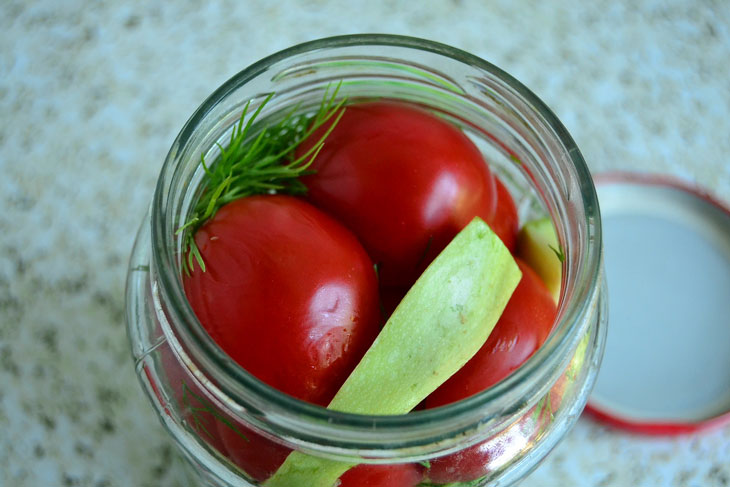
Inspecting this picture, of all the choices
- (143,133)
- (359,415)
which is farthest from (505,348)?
(143,133)

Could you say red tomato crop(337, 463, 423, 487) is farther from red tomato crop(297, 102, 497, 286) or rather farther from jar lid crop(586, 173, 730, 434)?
jar lid crop(586, 173, 730, 434)

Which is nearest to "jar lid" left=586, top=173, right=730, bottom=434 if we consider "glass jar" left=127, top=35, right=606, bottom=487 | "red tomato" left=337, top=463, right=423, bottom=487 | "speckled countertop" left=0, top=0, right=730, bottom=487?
"speckled countertop" left=0, top=0, right=730, bottom=487

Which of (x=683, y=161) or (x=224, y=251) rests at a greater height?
(x=224, y=251)

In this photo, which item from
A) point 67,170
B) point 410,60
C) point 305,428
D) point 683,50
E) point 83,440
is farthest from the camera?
point 683,50

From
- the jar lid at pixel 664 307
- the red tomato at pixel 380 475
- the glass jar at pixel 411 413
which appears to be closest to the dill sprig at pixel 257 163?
the glass jar at pixel 411 413

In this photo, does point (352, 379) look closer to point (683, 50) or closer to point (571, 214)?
point (571, 214)

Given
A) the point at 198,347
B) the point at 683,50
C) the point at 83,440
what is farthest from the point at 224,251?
the point at 683,50
